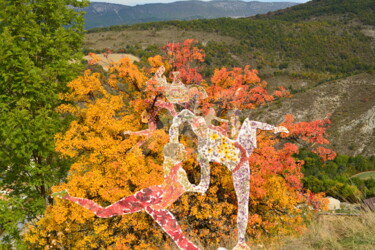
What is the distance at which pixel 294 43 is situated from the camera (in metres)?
120

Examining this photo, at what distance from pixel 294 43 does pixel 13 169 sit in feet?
407

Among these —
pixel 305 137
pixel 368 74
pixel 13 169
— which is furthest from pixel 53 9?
pixel 368 74

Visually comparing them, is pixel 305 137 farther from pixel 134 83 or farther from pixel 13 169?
pixel 13 169

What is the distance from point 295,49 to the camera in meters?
118

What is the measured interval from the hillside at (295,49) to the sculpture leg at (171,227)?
5911cm

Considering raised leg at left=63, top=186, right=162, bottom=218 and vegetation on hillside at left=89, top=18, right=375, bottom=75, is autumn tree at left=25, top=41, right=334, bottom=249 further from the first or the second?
vegetation on hillside at left=89, top=18, right=375, bottom=75

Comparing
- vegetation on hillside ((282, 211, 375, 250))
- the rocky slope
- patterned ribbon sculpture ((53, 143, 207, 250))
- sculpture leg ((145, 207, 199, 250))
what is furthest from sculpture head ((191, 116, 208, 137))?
the rocky slope

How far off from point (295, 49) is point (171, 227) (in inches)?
4841

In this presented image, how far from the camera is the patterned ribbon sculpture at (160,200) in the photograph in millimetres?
9555

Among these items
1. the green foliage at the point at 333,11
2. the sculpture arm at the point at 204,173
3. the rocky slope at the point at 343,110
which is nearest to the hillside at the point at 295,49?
the rocky slope at the point at 343,110

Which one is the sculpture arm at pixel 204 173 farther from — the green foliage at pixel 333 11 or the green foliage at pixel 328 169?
the green foliage at pixel 333 11

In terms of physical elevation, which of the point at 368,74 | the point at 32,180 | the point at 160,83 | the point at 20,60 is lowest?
the point at 368,74

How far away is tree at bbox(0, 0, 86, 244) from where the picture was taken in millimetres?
13453

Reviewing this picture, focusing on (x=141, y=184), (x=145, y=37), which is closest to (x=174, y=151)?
(x=141, y=184)
